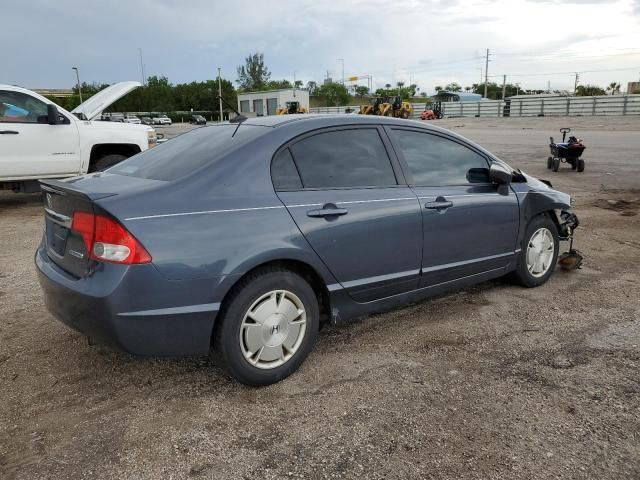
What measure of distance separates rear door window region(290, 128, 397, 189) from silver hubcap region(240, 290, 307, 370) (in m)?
0.73

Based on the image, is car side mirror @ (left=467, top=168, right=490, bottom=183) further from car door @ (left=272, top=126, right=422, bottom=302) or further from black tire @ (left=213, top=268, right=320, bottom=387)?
black tire @ (left=213, top=268, right=320, bottom=387)

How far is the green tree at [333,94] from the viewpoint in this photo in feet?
346

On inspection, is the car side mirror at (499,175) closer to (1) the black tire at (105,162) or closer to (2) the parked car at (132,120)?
(1) the black tire at (105,162)

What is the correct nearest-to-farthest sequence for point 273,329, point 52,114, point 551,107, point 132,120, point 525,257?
point 273,329 < point 525,257 < point 52,114 < point 132,120 < point 551,107

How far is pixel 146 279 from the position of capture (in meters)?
2.70

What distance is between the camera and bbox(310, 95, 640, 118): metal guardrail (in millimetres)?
40516

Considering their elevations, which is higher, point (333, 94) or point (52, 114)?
point (333, 94)

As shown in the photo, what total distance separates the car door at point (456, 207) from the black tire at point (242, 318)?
105 cm

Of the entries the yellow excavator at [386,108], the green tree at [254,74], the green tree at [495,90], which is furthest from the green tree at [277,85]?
the yellow excavator at [386,108]

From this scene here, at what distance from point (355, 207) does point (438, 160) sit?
1.01 m

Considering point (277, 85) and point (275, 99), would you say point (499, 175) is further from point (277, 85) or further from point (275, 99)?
point (277, 85)

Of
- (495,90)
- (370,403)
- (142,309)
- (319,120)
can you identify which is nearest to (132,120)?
(319,120)

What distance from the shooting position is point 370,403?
3006 mm

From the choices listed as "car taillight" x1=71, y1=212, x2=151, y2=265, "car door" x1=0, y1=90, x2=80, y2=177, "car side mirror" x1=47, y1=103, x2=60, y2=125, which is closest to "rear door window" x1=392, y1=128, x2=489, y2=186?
"car taillight" x1=71, y1=212, x2=151, y2=265
